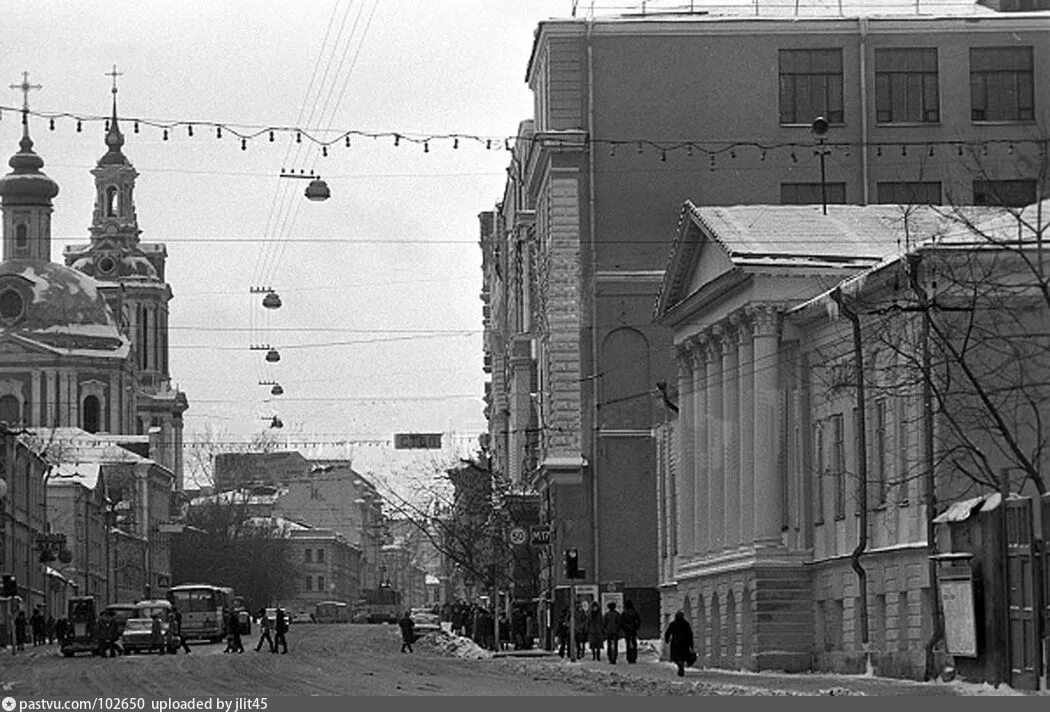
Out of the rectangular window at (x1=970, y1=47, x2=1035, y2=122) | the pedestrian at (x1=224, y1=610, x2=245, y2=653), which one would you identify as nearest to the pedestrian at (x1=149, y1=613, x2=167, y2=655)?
the pedestrian at (x1=224, y1=610, x2=245, y2=653)

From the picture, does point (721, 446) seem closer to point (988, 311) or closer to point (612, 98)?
point (988, 311)

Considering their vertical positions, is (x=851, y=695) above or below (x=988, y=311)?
below

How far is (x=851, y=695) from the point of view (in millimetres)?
35406

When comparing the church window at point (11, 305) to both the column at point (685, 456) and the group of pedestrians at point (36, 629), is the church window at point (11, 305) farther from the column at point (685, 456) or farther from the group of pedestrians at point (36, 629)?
the column at point (685, 456)

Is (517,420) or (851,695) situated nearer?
(851,695)

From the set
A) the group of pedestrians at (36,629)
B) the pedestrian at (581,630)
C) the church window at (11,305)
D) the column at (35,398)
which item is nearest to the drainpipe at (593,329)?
the pedestrian at (581,630)

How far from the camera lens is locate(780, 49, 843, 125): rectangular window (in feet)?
246

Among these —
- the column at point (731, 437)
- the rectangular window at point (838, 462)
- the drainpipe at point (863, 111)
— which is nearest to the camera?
the rectangular window at point (838, 462)

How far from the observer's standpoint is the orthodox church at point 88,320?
168 meters

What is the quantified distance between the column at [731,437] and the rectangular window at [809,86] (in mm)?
21789

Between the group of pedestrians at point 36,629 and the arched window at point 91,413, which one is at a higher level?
the arched window at point 91,413

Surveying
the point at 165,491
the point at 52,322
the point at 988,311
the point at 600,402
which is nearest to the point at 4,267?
the point at 52,322

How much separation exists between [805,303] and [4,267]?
432 feet

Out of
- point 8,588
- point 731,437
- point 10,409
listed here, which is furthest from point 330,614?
point 731,437
